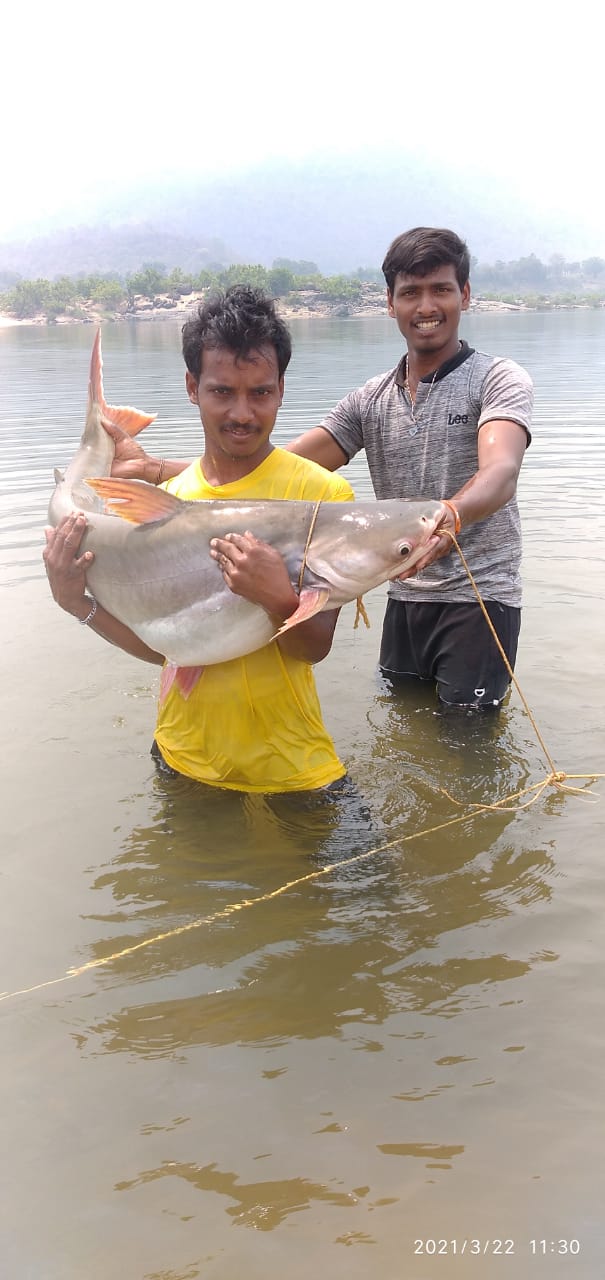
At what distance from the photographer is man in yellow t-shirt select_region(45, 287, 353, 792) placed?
2.66 metres

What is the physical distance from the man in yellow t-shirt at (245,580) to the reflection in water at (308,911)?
0.20m

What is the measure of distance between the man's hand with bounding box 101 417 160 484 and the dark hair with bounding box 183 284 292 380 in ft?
2.74

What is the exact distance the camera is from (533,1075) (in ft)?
7.75

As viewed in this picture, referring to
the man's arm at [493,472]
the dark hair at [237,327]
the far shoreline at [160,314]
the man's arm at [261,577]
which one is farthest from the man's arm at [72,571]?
the far shoreline at [160,314]

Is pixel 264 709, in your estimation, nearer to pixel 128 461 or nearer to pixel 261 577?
pixel 261 577

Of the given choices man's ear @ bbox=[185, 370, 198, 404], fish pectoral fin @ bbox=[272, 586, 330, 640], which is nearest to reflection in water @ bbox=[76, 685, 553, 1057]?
fish pectoral fin @ bbox=[272, 586, 330, 640]

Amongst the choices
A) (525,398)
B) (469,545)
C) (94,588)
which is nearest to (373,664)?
(469,545)

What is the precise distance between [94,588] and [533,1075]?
200cm

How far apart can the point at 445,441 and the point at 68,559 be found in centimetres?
176

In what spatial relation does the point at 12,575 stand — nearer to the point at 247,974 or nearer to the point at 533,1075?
the point at 247,974

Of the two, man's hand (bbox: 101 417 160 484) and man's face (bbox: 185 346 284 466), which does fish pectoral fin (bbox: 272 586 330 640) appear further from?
man's hand (bbox: 101 417 160 484)

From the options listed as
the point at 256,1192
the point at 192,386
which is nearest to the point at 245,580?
the point at 192,386

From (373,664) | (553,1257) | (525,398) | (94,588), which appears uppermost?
(525,398)

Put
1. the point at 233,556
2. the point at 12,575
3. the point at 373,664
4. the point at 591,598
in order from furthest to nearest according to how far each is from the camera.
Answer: the point at 12,575
the point at 591,598
the point at 373,664
the point at 233,556
